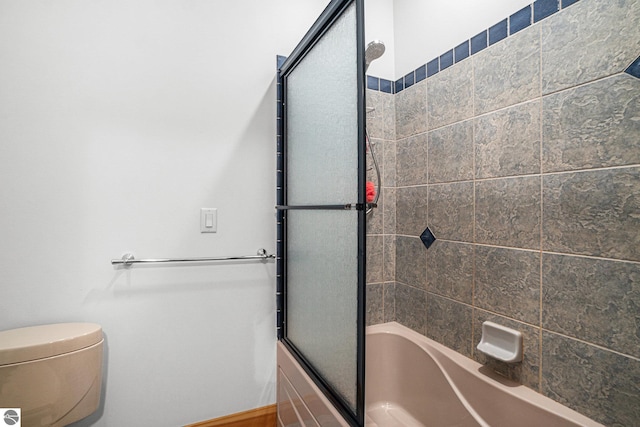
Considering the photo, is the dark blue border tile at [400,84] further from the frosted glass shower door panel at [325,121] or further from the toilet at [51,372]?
the toilet at [51,372]

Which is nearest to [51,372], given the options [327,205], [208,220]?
[208,220]

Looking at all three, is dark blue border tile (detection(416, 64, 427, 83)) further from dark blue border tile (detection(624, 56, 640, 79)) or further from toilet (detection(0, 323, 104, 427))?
toilet (detection(0, 323, 104, 427))

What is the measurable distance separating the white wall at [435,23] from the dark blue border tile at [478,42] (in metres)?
0.02

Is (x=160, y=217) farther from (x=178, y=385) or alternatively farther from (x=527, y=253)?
(x=527, y=253)

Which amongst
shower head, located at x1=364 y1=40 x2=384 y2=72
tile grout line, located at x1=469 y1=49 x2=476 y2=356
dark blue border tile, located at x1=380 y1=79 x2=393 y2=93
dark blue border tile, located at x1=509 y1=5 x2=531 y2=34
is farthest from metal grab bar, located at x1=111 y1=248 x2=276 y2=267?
dark blue border tile, located at x1=509 y1=5 x2=531 y2=34

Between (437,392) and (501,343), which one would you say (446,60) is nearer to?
(501,343)

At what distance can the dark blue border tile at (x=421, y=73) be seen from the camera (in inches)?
64.2

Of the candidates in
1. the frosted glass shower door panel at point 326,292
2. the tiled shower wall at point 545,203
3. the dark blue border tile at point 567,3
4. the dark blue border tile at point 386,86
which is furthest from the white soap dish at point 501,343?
the dark blue border tile at point 386,86

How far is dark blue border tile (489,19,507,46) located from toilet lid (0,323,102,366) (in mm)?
1995

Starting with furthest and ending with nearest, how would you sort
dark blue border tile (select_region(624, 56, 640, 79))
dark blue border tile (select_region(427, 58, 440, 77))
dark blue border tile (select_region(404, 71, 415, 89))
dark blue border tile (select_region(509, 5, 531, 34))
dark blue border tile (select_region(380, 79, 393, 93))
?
dark blue border tile (select_region(380, 79, 393, 93))
dark blue border tile (select_region(404, 71, 415, 89))
dark blue border tile (select_region(427, 58, 440, 77))
dark blue border tile (select_region(509, 5, 531, 34))
dark blue border tile (select_region(624, 56, 640, 79))

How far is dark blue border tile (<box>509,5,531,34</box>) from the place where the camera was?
1135 millimetres

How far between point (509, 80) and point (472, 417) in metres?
1.35

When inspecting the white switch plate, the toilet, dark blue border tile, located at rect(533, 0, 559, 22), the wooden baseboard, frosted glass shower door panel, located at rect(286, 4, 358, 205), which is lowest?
the wooden baseboard

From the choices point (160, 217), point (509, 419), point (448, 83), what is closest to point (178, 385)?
point (160, 217)
